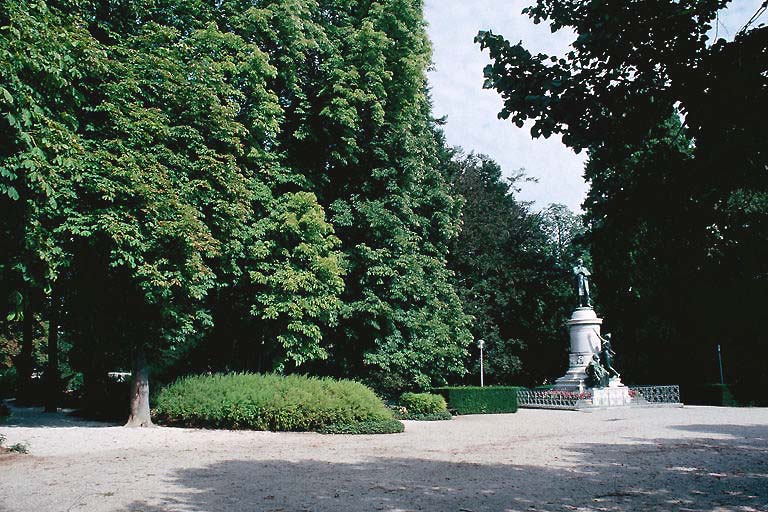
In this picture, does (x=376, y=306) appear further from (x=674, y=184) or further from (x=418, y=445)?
(x=674, y=184)

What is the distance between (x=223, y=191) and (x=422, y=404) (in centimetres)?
1035

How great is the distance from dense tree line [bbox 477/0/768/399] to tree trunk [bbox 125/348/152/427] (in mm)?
14872

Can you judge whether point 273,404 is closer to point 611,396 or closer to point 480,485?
point 480,485

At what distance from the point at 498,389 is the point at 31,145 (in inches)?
819

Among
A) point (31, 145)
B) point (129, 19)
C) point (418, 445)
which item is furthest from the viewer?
point (129, 19)

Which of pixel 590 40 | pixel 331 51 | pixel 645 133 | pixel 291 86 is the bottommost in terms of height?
pixel 645 133

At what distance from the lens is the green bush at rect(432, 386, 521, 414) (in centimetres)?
2503

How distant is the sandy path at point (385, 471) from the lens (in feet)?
23.8

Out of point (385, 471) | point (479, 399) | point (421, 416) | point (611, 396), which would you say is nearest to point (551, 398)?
point (611, 396)

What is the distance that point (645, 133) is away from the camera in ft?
20.8

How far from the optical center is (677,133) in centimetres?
615

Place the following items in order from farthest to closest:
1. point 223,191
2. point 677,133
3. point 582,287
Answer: point 582,287
point 223,191
point 677,133

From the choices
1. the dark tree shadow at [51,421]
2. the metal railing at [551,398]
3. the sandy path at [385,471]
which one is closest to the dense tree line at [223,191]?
the dark tree shadow at [51,421]

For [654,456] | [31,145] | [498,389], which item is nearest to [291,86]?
[31,145]
